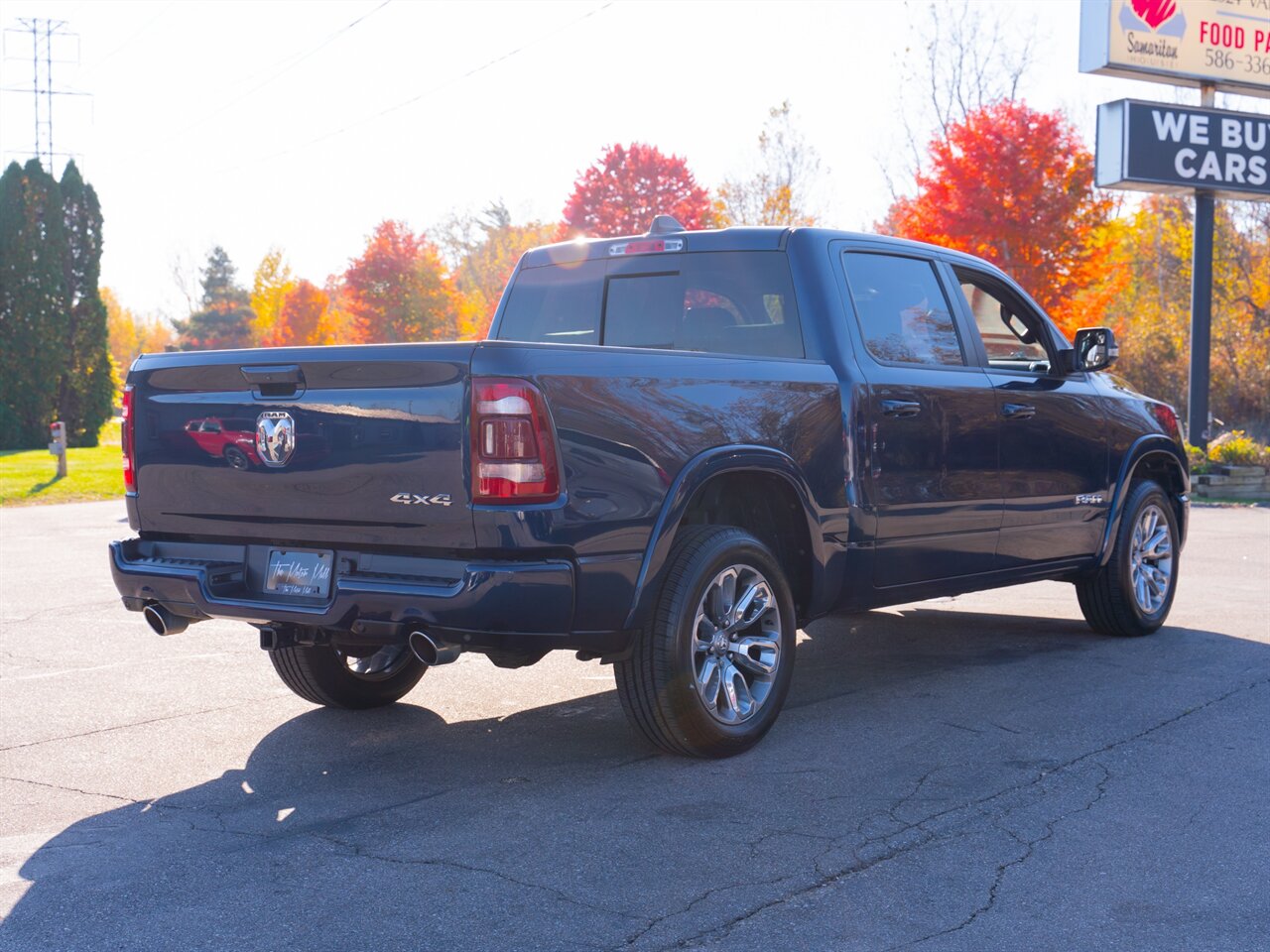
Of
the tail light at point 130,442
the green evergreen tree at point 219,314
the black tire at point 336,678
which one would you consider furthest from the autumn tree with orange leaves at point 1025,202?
the green evergreen tree at point 219,314

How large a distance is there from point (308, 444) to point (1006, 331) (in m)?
4.18

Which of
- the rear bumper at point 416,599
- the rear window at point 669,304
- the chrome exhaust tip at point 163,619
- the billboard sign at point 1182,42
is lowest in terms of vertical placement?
Answer: the chrome exhaust tip at point 163,619

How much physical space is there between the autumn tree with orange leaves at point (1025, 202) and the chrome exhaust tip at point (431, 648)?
26.8m

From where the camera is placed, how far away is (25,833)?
13.6 ft

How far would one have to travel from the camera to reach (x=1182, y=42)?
20.2 metres

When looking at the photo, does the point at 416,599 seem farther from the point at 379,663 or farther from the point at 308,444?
the point at 379,663

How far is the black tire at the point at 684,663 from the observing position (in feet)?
15.2

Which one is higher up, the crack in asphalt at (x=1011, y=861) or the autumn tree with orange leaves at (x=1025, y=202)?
the autumn tree with orange leaves at (x=1025, y=202)

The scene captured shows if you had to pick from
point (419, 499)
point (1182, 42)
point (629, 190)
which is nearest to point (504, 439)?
point (419, 499)

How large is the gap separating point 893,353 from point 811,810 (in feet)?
7.71

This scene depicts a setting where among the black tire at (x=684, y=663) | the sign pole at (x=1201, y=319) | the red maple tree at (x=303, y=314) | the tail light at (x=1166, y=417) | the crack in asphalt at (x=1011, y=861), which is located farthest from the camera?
the red maple tree at (x=303, y=314)

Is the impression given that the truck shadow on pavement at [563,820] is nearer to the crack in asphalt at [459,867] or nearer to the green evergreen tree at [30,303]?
the crack in asphalt at [459,867]

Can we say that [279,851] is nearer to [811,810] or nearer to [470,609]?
[470,609]

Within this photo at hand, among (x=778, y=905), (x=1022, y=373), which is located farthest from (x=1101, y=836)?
(x=1022, y=373)
